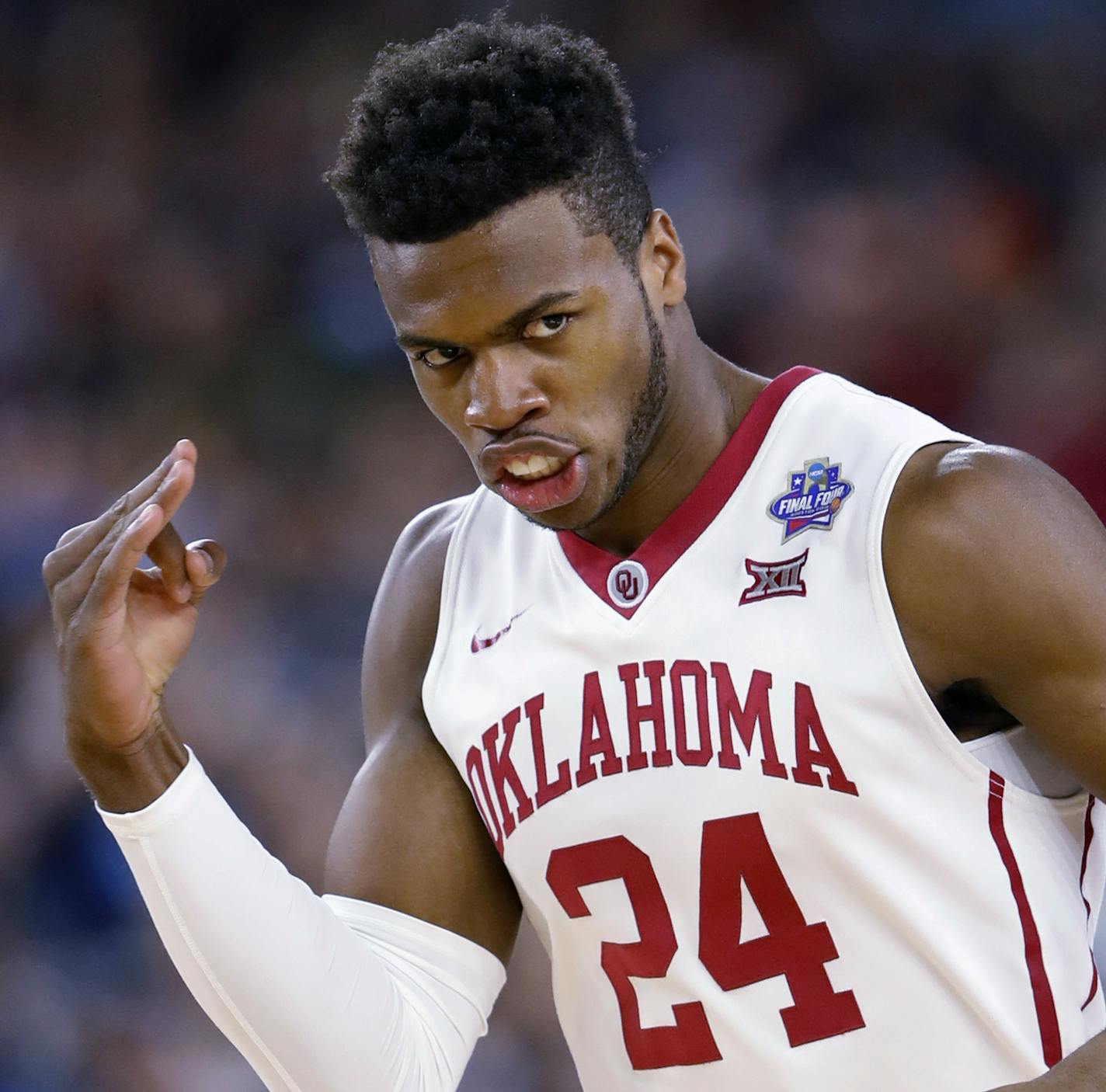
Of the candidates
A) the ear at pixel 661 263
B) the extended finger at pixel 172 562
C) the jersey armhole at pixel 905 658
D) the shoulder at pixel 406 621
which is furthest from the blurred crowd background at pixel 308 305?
the extended finger at pixel 172 562

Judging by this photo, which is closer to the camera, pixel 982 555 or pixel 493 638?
pixel 982 555

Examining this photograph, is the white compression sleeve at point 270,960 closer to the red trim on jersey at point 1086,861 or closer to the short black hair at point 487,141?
the short black hair at point 487,141

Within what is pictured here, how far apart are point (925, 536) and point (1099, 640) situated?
24 cm

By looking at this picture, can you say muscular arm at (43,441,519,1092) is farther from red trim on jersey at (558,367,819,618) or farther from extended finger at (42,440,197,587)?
red trim on jersey at (558,367,819,618)

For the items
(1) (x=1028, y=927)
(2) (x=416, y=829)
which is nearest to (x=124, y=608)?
(2) (x=416, y=829)

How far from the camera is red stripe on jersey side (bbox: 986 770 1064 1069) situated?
6.49ft

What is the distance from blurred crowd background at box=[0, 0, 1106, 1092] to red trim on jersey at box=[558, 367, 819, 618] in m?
2.14

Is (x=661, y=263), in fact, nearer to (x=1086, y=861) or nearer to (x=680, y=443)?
(x=680, y=443)

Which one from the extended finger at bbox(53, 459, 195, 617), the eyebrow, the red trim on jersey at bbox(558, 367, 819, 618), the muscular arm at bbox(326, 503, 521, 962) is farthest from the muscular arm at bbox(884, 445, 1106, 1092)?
the extended finger at bbox(53, 459, 195, 617)

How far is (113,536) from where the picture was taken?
1819mm

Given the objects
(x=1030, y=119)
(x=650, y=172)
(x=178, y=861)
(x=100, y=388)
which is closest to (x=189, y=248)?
(x=100, y=388)

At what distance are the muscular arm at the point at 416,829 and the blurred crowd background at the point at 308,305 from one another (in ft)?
6.26

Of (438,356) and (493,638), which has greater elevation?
Result: (438,356)

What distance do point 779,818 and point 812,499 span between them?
0.42 m
